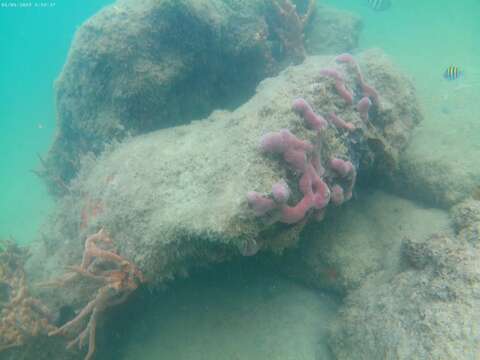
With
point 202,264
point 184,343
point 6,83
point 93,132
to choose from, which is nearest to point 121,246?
point 202,264

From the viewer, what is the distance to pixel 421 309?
3086 millimetres

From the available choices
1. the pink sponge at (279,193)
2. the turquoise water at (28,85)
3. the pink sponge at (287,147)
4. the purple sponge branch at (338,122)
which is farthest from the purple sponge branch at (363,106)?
the turquoise water at (28,85)

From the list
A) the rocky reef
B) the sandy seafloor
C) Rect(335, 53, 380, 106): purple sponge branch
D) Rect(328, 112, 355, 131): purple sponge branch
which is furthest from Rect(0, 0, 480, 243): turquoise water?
the sandy seafloor

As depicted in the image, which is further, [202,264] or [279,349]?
[279,349]

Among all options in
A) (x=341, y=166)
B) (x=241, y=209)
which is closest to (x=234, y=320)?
(x=241, y=209)

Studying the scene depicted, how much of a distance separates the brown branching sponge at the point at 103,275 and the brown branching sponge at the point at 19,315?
2.60 ft

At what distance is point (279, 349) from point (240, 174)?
2.49 m

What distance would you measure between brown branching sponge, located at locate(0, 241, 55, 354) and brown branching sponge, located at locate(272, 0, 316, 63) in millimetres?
8438

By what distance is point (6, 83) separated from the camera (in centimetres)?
3491

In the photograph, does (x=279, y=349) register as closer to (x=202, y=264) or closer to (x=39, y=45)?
(x=202, y=264)

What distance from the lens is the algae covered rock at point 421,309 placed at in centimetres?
272

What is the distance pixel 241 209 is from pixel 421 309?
2116 millimetres

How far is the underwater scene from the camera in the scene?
128 inches

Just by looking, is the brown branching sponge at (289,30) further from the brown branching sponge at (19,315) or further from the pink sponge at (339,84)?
the brown branching sponge at (19,315)
